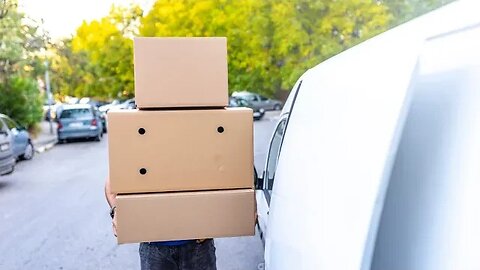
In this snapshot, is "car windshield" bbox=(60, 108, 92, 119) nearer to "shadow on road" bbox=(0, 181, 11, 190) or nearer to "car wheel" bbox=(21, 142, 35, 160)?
"car wheel" bbox=(21, 142, 35, 160)

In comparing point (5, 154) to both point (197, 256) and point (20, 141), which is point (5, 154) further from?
point (197, 256)

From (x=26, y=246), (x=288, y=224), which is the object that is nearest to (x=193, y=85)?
(x=288, y=224)

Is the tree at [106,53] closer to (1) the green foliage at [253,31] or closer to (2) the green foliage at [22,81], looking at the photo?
(1) the green foliage at [253,31]

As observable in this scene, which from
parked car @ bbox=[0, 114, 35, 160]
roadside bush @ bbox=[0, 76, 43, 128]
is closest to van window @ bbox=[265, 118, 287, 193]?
parked car @ bbox=[0, 114, 35, 160]

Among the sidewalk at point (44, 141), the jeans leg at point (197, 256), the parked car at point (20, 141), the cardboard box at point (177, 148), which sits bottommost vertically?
the sidewalk at point (44, 141)

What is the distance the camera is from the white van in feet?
3.88

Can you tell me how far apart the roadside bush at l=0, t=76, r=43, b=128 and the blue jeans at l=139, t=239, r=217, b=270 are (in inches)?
776

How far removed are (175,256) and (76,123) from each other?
19.2 m

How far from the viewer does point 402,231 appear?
4.48 feet

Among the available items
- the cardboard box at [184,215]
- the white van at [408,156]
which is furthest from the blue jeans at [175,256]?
the white van at [408,156]

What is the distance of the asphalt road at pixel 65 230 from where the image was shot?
5.53m

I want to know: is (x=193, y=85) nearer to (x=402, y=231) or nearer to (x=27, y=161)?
(x=402, y=231)

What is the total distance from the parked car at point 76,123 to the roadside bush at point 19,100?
5.48 feet

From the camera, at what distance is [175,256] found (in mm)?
2771
